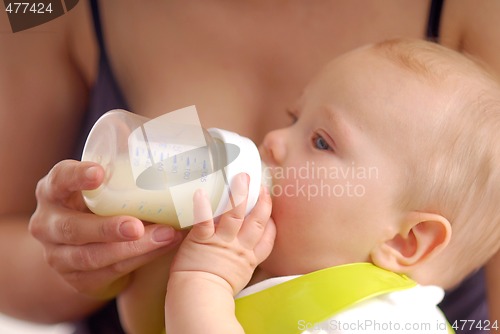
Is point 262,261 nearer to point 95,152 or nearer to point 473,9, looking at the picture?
point 95,152

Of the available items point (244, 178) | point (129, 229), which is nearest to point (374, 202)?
point (244, 178)

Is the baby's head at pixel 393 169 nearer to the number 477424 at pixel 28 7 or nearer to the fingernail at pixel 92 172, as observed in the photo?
the fingernail at pixel 92 172

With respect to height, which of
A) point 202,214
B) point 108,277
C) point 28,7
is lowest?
point 108,277

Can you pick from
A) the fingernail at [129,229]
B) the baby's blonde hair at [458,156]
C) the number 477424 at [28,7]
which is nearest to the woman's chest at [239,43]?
the number 477424 at [28,7]

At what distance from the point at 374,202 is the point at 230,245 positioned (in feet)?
0.55

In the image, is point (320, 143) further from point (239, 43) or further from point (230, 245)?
point (239, 43)

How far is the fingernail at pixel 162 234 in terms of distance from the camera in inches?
24.5

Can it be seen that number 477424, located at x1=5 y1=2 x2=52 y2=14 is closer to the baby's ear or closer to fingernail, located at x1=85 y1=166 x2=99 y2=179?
fingernail, located at x1=85 y1=166 x2=99 y2=179

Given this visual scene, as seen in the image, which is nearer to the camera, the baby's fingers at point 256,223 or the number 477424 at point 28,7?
the baby's fingers at point 256,223

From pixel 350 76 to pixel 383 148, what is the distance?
9 cm

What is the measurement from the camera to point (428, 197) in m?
0.67

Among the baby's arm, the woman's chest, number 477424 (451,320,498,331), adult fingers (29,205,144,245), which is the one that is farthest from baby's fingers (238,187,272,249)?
number 477424 (451,320,498,331)

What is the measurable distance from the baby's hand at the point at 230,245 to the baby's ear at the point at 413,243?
0.46 ft

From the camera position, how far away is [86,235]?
633mm
